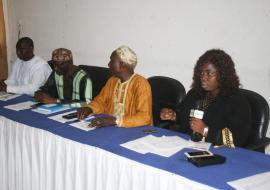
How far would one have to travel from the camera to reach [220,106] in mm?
2596

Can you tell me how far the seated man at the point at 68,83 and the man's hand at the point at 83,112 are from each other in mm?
306

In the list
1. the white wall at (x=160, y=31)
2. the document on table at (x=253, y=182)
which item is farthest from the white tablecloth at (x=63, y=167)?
the white wall at (x=160, y=31)

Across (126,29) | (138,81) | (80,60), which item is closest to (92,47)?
(80,60)

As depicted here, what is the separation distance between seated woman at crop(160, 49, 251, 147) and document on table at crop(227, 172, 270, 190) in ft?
1.73

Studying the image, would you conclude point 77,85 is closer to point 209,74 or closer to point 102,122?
point 102,122

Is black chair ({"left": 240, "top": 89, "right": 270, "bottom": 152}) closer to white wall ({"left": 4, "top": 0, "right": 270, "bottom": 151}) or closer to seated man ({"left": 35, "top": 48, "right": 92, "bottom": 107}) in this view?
white wall ({"left": 4, "top": 0, "right": 270, "bottom": 151})

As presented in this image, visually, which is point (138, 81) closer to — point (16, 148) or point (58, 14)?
point (16, 148)

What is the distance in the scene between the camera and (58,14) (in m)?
5.09

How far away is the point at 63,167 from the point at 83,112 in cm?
56

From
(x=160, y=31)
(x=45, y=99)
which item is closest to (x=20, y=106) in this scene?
(x=45, y=99)

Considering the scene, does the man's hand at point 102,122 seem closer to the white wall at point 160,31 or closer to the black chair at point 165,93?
the black chair at point 165,93

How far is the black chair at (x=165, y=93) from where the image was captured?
3324 mm

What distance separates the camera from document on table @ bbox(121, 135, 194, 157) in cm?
219

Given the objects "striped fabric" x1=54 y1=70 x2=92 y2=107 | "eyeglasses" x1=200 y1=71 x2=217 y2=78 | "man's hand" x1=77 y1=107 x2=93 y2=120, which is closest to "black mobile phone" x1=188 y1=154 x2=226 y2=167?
"eyeglasses" x1=200 y1=71 x2=217 y2=78
